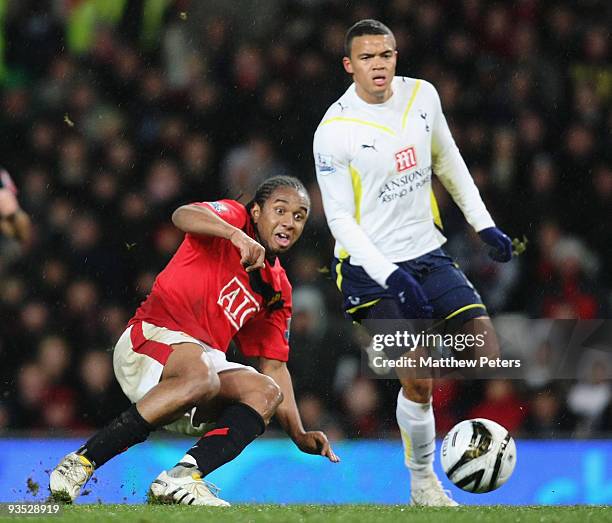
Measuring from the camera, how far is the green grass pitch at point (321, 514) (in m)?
3.70

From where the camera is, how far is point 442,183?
5379mm

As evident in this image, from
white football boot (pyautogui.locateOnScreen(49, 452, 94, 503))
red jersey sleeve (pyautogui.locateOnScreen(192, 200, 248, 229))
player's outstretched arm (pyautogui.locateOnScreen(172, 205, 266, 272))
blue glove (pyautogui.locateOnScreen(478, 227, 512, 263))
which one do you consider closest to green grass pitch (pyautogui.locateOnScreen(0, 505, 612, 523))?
white football boot (pyautogui.locateOnScreen(49, 452, 94, 503))

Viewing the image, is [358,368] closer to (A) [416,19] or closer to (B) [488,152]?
(B) [488,152]

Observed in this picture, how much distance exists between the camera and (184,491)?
14.3ft

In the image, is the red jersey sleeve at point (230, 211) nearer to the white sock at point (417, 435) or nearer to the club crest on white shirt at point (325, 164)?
the club crest on white shirt at point (325, 164)

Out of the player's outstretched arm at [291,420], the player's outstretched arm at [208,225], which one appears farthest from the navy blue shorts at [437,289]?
the player's outstretched arm at [208,225]

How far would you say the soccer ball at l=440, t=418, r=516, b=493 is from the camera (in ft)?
14.7

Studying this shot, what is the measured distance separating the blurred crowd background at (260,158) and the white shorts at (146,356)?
1374 mm

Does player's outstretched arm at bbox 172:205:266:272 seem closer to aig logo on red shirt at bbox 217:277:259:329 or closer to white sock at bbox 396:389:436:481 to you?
aig logo on red shirt at bbox 217:277:259:329

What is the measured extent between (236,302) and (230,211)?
A: 1.28 ft

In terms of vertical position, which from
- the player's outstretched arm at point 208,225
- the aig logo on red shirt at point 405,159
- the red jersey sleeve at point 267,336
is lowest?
the red jersey sleeve at point 267,336

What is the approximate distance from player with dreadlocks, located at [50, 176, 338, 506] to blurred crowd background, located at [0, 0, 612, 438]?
1180mm

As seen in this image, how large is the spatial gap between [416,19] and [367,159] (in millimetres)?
1649

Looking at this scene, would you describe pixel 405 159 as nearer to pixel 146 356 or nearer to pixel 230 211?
pixel 230 211
